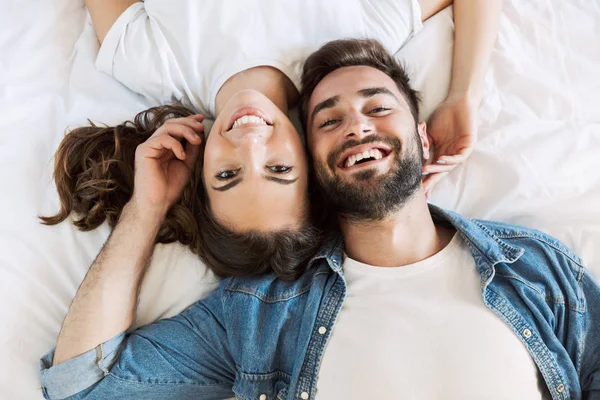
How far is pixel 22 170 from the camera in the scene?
168cm

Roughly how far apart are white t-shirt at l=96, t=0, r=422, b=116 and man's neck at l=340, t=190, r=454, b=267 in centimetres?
57

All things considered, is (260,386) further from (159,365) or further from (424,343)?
(424,343)

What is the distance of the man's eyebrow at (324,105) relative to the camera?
158cm

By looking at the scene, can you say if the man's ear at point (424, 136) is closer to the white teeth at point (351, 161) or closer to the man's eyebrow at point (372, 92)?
the man's eyebrow at point (372, 92)

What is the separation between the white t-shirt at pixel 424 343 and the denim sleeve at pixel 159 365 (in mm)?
305

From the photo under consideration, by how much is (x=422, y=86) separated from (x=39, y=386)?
57.8 inches

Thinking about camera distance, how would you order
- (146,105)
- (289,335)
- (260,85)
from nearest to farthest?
(289,335), (260,85), (146,105)

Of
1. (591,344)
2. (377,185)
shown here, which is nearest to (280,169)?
(377,185)

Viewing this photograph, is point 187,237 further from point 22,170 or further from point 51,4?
point 51,4

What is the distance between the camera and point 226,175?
151 centimetres

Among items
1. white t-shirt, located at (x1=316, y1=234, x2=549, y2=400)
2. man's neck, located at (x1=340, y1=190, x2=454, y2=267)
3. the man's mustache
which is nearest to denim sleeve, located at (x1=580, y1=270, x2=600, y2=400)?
white t-shirt, located at (x1=316, y1=234, x2=549, y2=400)

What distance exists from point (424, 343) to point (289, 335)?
0.36 m

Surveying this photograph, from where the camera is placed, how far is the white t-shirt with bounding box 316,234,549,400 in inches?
53.8

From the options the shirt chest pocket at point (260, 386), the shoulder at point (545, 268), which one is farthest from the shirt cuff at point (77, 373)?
the shoulder at point (545, 268)
